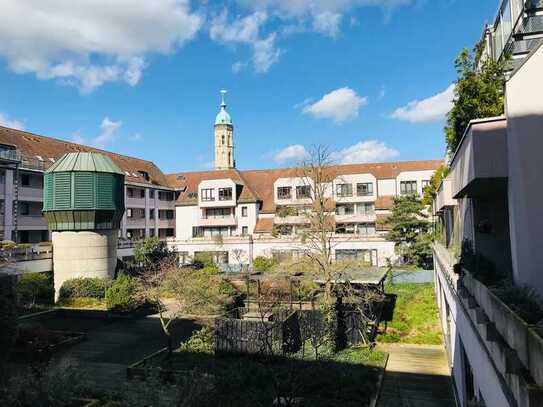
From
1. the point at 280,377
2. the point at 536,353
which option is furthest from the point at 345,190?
the point at 536,353

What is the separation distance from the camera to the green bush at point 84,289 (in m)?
34.7

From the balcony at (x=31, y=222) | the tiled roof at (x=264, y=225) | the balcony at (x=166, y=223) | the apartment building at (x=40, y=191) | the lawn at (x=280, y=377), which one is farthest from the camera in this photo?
the balcony at (x=166, y=223)

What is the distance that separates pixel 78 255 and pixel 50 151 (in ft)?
64.4

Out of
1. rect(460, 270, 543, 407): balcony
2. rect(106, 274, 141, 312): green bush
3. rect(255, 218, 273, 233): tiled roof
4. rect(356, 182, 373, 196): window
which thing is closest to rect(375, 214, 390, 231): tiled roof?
rect(356, 182, 373, 196): window

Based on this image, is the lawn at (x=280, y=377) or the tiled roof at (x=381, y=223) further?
the tiled roof at (x=381, y=223)

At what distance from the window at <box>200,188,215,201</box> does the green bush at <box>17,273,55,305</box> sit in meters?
25.0

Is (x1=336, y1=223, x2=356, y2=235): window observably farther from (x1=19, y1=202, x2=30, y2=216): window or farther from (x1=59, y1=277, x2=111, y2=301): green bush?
(x1=19, y1=202, x2=30, y2=216): window

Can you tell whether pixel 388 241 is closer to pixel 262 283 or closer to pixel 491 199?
pixel 262 283

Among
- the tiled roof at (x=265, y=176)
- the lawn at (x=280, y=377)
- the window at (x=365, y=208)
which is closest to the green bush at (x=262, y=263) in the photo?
the tiled roof at (x=265, y=176)

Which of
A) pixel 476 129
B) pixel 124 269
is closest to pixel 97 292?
pixel 124 269

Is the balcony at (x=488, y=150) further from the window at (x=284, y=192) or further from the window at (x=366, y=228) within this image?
the window at (x=284, y=192)

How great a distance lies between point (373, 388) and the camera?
17594 mm

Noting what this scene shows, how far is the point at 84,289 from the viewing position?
114ft

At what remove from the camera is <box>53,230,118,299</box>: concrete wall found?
3572cm
